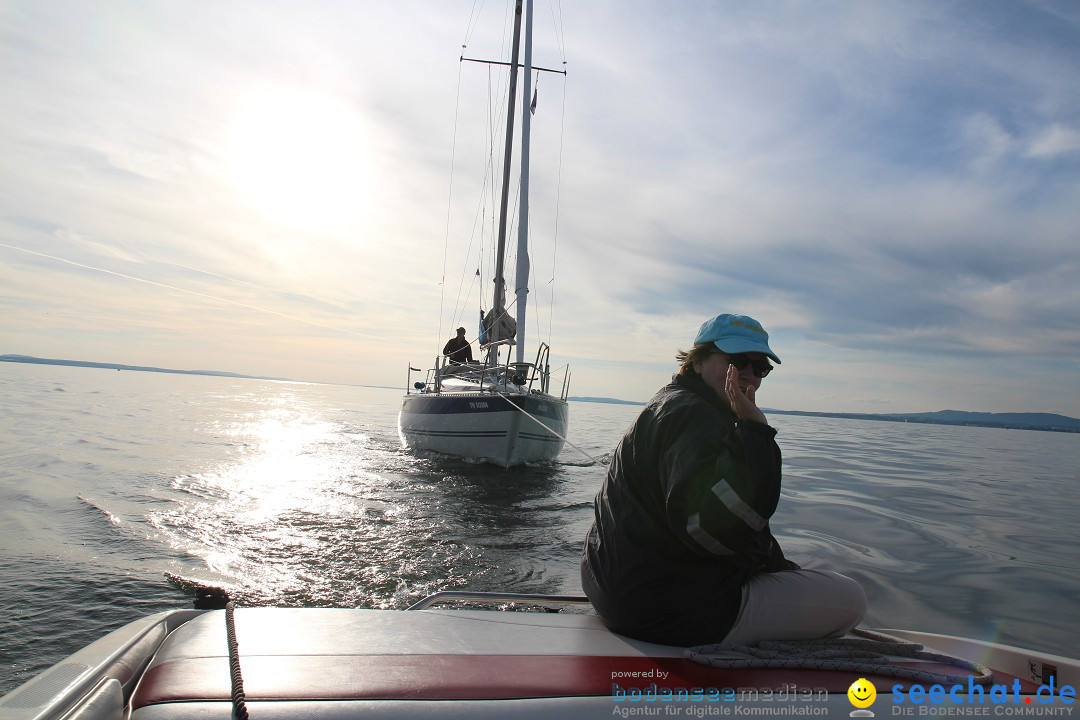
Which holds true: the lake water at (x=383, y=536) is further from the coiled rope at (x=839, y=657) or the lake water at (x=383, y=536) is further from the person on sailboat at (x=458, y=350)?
the person on sailboat at (x=458, y=350)

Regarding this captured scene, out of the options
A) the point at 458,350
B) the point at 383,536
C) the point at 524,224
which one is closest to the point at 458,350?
the point at 458,350

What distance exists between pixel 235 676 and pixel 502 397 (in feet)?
34.4

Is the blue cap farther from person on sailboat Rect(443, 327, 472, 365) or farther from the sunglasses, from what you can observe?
person on sailboat Rect(443, 327, 472, 365)

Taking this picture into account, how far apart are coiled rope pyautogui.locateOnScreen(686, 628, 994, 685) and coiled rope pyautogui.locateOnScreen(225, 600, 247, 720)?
1.43 meters

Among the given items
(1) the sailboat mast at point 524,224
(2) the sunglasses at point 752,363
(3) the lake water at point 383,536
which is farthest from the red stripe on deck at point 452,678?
(1) the sailboat mast at point 524,224

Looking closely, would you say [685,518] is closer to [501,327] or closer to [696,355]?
[696,355]

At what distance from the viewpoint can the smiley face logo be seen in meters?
1.68

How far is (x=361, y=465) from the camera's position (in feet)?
38.0

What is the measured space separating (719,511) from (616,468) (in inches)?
20.0

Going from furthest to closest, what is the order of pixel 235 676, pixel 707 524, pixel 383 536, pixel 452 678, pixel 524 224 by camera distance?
1. pixel 524 224
2. pixel 383 536
3. pixel 707 524
4. pixel 452 678
5. pixel 235 676

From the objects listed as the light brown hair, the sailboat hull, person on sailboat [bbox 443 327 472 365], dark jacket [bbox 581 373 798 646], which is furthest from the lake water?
person on sailboat [bbox 443 327 472 365]

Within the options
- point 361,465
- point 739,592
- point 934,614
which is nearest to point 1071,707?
point 739,592

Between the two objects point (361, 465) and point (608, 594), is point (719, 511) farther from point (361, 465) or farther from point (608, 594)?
point (361, 465)

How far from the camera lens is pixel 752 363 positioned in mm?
2377
